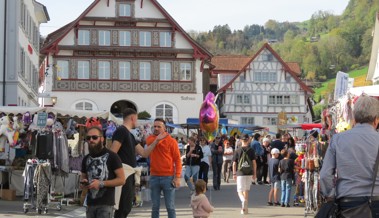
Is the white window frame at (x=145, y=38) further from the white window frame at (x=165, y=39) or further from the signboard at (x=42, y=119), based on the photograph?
the signboard at (x=42, y=119)

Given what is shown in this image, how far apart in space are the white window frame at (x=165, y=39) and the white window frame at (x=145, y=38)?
0.87 m

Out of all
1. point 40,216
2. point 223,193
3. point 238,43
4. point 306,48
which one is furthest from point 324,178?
point 238,43

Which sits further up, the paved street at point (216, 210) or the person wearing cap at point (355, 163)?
the person wearing cap at point (355, 163)

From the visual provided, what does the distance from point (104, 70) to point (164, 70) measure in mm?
4385

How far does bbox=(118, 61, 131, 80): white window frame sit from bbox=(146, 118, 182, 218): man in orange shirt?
2066 inches

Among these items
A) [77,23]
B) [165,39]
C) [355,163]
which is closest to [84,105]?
[77,23]

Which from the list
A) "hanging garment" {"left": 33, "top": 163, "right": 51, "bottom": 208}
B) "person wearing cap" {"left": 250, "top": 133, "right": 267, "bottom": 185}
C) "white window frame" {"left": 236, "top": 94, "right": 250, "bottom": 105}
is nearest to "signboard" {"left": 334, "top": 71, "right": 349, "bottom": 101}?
"hanging garment" {"left": 33, "top": 163, "right": 51, "bottom": 208}

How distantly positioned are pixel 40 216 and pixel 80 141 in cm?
603

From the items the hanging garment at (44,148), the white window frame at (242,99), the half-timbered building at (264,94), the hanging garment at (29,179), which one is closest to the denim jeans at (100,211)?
the hanging garment at (29,179)

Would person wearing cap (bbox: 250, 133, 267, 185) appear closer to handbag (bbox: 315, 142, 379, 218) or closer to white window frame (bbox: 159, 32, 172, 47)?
handbag (bbox: 315, 142, 379, 218)

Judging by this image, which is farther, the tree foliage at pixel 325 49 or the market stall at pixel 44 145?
the tree foliage at pixel 325 49

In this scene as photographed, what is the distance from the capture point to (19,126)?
866 inches

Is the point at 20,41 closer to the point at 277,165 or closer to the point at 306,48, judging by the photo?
the point at 277,165

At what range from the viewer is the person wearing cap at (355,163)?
24.3ft
